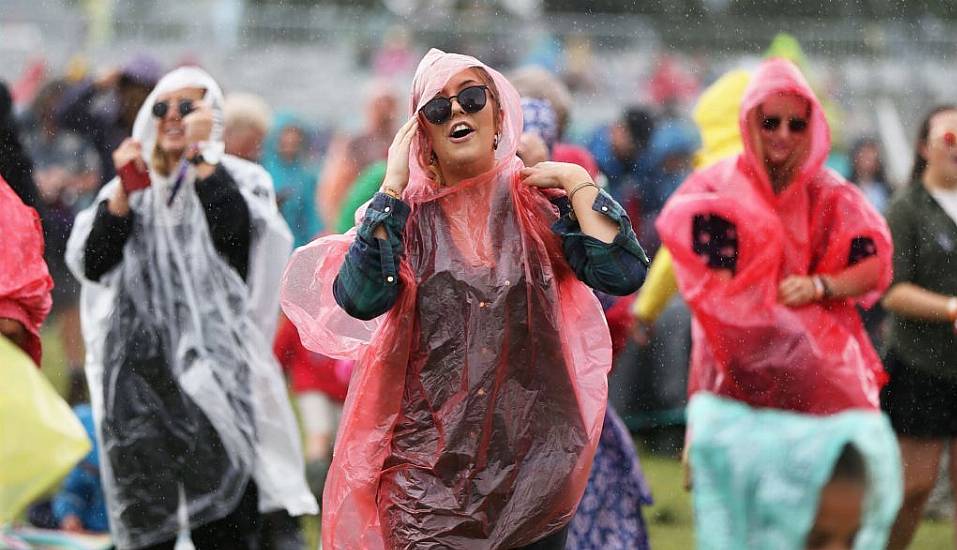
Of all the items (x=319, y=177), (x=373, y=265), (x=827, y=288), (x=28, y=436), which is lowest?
(x=319, y=177)

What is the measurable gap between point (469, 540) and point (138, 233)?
1956 millimetres

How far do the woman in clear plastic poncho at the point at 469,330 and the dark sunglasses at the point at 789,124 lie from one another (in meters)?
1.46

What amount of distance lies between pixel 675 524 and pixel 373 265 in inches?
160

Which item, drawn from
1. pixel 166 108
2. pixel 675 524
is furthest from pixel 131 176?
pixel 675 524

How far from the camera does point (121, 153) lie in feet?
18.0

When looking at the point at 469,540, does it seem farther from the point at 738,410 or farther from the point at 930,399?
the point at 930,399

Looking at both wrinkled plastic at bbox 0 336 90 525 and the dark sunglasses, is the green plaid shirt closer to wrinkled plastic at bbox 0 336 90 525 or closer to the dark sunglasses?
wrinkled plastic at bbox 0 336 90 525

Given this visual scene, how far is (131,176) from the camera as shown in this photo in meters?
5.43

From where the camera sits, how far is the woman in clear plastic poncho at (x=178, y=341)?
5.49 metres

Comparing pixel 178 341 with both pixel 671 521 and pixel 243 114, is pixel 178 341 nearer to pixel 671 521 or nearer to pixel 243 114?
pixel 243 114

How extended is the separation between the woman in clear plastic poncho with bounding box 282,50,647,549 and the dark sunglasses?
1.46m

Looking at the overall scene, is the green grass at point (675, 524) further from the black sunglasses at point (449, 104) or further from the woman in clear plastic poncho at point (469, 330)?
the black sunglasses at point (449, 104)

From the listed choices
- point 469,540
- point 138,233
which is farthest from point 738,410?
point 138,233

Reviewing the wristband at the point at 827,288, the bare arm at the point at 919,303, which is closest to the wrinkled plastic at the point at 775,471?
the wristband at the point at 827,288
